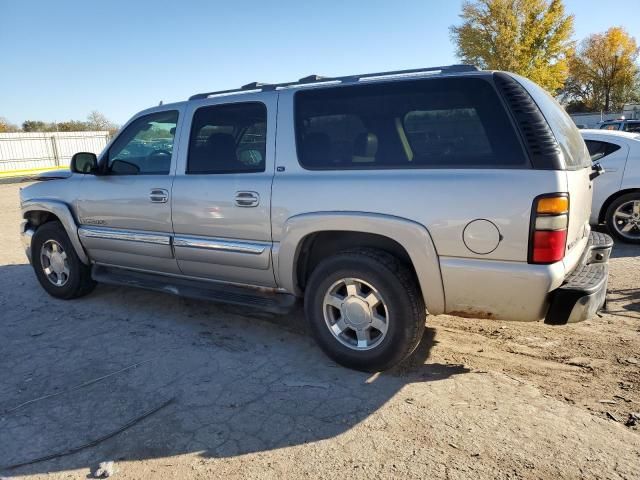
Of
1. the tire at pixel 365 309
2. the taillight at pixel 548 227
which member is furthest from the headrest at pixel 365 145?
the taillight at pixel 548 227

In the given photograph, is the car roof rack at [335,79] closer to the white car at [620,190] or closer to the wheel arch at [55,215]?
the wheel arch at [55,215]

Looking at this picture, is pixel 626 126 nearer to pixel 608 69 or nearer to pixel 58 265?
pixel 58 265

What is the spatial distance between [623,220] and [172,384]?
6504 millimetres

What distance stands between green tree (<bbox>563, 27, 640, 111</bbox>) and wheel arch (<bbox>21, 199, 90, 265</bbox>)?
54.2 metres

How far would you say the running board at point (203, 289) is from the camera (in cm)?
387

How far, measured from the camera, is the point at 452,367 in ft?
11.7

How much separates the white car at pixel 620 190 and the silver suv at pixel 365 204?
3541 millimetres

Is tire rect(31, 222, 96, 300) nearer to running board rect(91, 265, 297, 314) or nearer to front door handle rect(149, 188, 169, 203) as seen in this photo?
running board rect(91, 265, 297, 314)

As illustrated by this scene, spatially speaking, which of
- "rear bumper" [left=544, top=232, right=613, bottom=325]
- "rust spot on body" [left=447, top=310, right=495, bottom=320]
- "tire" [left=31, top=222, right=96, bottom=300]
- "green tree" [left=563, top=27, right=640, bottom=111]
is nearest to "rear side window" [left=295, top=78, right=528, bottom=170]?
"rear bumper" [left=544, top=232, right=613, bottom=325]

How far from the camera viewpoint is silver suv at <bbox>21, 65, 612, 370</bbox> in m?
2.88

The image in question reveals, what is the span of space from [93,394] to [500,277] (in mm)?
2742

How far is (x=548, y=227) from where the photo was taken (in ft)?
9.08

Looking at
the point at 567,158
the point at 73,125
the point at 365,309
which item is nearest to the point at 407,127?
the point at 567,158

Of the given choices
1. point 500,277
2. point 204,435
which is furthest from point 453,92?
point 204,435
